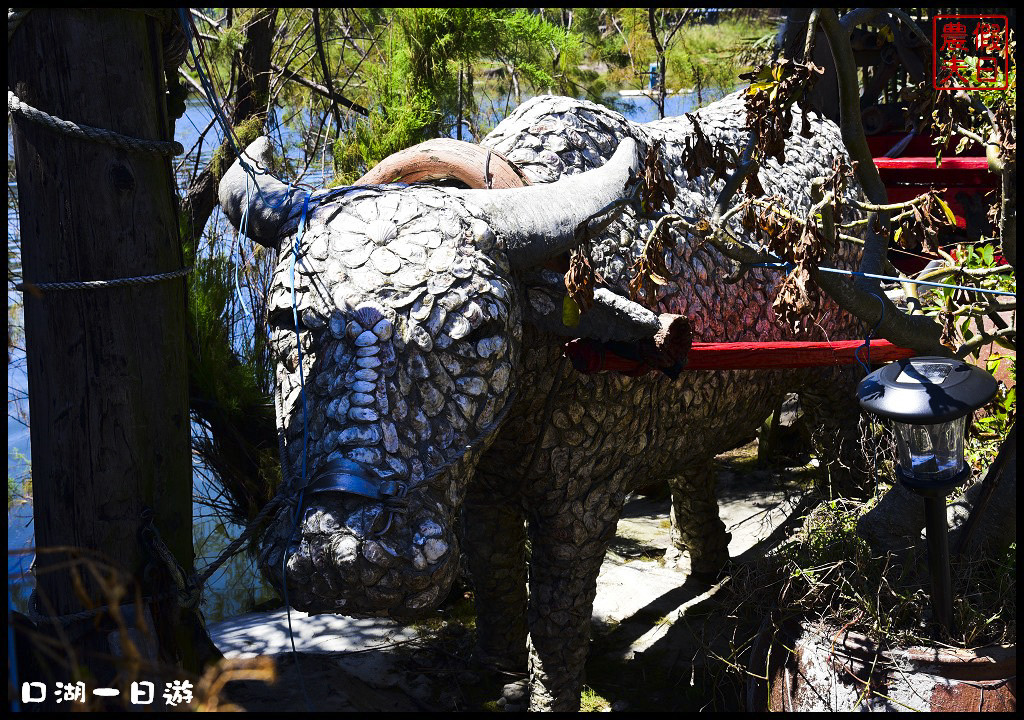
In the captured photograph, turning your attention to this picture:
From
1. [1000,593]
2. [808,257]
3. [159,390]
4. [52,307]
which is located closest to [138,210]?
[52,307]

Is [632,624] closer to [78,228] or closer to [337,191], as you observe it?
[337,191]

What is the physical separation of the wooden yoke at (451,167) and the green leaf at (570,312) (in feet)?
1.26

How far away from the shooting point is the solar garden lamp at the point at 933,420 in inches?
76.5

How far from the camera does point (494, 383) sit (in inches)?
78.6

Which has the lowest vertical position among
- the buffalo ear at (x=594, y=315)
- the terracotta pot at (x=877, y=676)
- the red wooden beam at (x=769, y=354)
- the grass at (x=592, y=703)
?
Answer: the grass at (x=592, y=703)

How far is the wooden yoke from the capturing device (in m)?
2.32

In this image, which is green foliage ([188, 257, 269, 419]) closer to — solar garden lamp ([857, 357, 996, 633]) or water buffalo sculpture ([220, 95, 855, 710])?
water buffalo sculpture ([220, 95, 855, 710])

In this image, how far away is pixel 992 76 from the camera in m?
3.34

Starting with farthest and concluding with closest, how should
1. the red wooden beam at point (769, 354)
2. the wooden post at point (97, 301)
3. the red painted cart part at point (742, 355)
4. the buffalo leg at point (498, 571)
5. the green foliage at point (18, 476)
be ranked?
the green foliage at point (18, 476)
the buffalo leg at point (498, 571)
the red wooden beam at point (769, 354)
the red painted cart part at point (742, 355)
the wooden post at point (97, 301)

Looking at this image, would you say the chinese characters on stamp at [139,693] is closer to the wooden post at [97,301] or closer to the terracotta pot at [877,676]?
the wooden post at [97,301]

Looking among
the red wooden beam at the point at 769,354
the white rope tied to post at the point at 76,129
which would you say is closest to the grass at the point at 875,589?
the red wooden beam at the point at 769,354

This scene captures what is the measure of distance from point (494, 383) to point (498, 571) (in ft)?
3.68

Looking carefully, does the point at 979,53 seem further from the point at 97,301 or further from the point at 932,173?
the point at 97,301

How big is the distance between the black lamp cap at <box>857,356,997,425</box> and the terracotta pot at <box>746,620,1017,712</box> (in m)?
0.70
